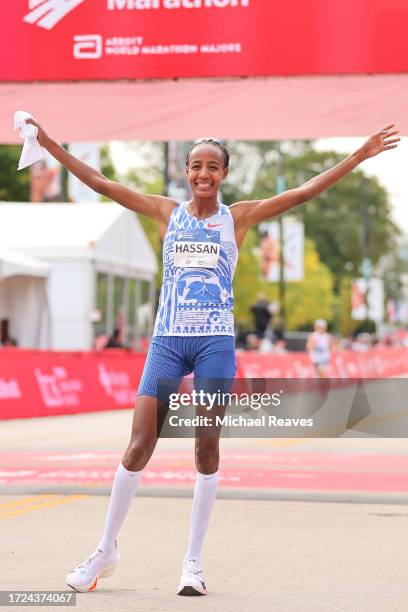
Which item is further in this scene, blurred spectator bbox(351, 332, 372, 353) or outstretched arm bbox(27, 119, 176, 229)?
blurred spectator bbox(351, 332, 372, 353)

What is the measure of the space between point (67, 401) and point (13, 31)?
1110 centimetres

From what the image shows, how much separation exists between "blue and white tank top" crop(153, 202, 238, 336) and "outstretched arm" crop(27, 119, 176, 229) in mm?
144

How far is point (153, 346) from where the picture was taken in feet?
21.4

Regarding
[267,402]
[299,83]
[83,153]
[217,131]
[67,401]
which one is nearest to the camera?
[267,402]

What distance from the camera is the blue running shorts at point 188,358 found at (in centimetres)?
645

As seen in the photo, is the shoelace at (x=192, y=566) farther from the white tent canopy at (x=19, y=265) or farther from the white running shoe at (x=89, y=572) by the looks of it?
the white tent canopy at (x=19, y=265)

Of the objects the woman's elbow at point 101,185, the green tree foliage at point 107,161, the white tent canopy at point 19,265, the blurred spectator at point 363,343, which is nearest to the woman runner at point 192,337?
the woman's elbow at point 101,185

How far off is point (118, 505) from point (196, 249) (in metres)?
1.23

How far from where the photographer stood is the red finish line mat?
11.6 meters

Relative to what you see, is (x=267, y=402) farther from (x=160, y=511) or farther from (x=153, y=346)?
(x=160, y=511)

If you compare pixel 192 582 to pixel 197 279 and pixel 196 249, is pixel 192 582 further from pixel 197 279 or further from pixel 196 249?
pixel 196 249

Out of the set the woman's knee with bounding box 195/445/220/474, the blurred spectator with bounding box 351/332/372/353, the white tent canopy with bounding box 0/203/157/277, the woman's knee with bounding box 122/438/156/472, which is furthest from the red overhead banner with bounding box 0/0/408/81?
the blurred spectator with bounding box 351/332/372/353

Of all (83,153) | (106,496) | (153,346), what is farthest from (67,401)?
(83,153)

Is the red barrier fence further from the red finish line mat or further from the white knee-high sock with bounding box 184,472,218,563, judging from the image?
the white knee-high sock with bounding box 184,472,218,563
